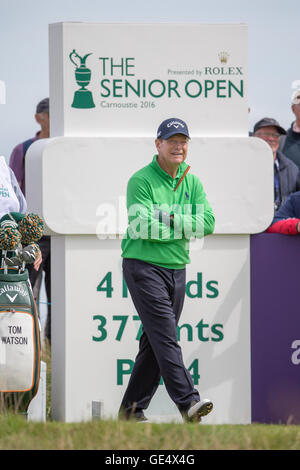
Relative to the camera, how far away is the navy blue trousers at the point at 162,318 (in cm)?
607

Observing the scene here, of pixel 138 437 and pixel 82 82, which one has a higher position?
pixel 82 82

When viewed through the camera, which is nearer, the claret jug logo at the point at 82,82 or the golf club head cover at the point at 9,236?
the golf club head cover at the point at 9,236

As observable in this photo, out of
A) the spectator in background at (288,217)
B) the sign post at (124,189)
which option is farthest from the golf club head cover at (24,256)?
the spectator in background at (288,217)

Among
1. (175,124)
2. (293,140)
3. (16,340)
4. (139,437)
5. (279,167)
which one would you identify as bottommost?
(139,437)

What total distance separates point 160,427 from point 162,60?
302 cm

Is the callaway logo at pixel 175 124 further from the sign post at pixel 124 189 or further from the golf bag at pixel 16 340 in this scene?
the golf bag at pixel 16 340

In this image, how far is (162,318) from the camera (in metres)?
6.16

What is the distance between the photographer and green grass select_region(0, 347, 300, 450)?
4645mm

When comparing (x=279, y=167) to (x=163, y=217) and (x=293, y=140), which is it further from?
(x=163, y=217)

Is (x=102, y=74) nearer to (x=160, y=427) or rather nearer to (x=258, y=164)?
(x=258, y=164)

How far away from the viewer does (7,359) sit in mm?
6016

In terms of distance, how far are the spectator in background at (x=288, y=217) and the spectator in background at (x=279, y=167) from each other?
2.13 ft

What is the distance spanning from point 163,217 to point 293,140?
2978 mm

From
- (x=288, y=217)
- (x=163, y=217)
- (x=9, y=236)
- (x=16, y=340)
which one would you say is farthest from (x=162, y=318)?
(x=288, y=217)
